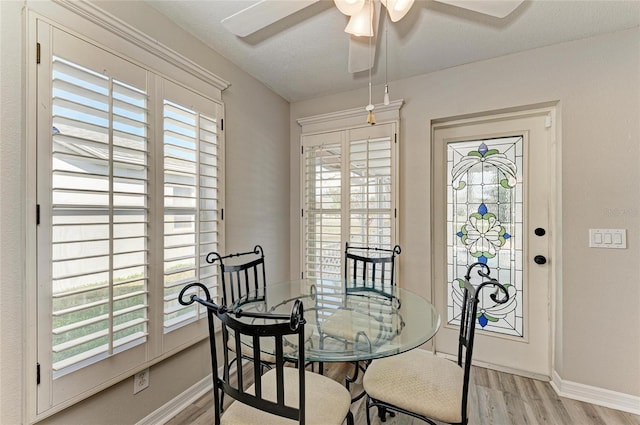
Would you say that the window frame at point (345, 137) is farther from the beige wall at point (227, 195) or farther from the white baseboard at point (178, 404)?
the white baseboard at point (178, 404)

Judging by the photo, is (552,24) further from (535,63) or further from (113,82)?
(113,82)

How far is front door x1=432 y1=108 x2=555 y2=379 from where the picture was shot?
2.40 meters

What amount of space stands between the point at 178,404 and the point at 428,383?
1.66 meters

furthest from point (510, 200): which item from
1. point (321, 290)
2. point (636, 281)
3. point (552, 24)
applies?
point (321, 290)

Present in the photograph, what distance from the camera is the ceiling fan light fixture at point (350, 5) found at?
1377 mm

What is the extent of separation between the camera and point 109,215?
4.98 feet

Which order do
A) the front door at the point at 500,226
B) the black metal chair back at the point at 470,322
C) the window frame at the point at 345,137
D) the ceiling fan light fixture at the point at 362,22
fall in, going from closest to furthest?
the black metal chair back at the point at 470,322 → the ceiling fan light fixture at the point at 362,22 → the front door at the point at 500,226 → the window frame at the point at 345,137

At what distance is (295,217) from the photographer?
3.26 m

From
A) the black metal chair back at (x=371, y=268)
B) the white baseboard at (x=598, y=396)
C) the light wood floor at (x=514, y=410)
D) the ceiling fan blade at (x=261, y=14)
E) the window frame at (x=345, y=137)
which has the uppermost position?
the ceiling fan blade at (x=261, y=14)

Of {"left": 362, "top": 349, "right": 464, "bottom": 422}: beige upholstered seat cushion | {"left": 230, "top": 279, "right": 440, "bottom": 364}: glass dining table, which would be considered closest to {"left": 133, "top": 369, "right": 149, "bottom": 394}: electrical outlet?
{"left": 230, "top": 279, "right": 440, "bottom": 364}: glass dining table

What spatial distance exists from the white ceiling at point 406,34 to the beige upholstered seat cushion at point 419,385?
6.94ft

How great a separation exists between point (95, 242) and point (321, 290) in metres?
1.53

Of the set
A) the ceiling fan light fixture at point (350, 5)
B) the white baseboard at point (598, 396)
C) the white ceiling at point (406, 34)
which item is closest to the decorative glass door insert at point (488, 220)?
the white baseboard at point (598, 396)

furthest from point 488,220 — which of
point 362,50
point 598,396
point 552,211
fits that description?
point 362,50
